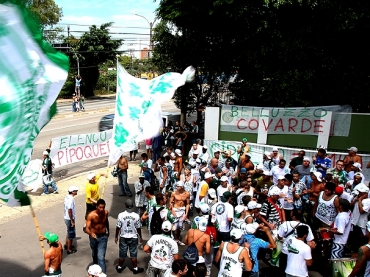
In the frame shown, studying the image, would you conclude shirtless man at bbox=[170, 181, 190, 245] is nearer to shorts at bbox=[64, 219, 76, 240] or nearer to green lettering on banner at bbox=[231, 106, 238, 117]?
shorts at bbox=[64, 219, 76, 240]

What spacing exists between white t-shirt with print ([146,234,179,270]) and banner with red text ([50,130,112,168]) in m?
6.75

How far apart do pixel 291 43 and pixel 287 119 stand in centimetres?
255

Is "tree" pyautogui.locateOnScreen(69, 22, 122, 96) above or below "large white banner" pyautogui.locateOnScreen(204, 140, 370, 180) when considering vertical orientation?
above

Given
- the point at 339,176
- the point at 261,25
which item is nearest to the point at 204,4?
the point at 261,25

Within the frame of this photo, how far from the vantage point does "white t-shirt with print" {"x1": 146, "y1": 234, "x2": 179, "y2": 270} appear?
578cm

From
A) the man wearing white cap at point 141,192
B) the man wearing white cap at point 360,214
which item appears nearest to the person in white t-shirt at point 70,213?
the man wearing white cap at point 141,192

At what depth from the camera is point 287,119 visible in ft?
44.1

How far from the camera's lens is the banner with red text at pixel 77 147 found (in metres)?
11.7

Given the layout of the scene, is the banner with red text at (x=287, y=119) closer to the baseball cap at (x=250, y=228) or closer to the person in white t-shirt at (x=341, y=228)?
the person in white t-shirt at (x=341, y=228)

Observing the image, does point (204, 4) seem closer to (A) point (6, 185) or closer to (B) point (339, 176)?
(B) point (339, 176)

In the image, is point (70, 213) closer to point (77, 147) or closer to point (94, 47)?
point (77, 147)

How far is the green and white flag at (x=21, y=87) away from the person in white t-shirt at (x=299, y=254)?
148 inches

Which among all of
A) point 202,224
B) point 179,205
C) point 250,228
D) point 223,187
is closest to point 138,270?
point 179,205

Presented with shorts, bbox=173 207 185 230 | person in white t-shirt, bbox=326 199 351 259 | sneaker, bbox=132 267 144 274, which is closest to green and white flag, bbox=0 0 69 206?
sneaker, bbox=132 267 144 274
